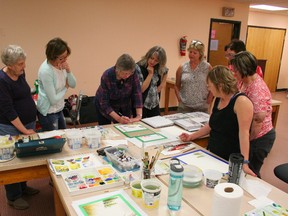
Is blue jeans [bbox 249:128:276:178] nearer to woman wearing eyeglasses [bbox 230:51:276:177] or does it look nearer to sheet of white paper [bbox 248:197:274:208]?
woman wearing eyeglasses [bbox 230:51:276:177]

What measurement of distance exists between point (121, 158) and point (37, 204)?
4.15 ft

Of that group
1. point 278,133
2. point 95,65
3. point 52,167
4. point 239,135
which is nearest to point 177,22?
point 95,65

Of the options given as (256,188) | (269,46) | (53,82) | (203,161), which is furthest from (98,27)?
(269,46)

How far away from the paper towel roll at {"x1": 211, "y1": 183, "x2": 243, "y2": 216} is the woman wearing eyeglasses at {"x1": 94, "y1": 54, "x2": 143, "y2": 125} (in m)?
1.31

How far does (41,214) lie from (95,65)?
292 cm

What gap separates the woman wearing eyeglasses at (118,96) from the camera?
217 centimetres

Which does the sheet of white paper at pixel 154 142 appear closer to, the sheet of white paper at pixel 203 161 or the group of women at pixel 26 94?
the sheet of white paper at pixel 203 161

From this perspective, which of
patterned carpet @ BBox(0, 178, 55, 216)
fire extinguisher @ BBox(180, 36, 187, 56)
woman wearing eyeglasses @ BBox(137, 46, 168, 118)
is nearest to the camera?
patterned carpet @ BBox(0, 178, 55, 216)

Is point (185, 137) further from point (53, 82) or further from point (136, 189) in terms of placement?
point (53, 82)

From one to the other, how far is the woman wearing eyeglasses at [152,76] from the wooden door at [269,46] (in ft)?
18.2

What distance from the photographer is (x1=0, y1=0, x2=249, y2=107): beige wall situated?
3.86m

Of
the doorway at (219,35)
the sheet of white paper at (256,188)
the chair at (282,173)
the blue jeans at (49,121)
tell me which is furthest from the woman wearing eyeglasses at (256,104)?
the doorway at (219,35)

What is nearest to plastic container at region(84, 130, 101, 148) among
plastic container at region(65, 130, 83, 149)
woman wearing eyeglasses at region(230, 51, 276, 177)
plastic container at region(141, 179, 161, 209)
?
plastic container at region(65, 130, 83, 149)

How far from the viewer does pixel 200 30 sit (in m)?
5.41
